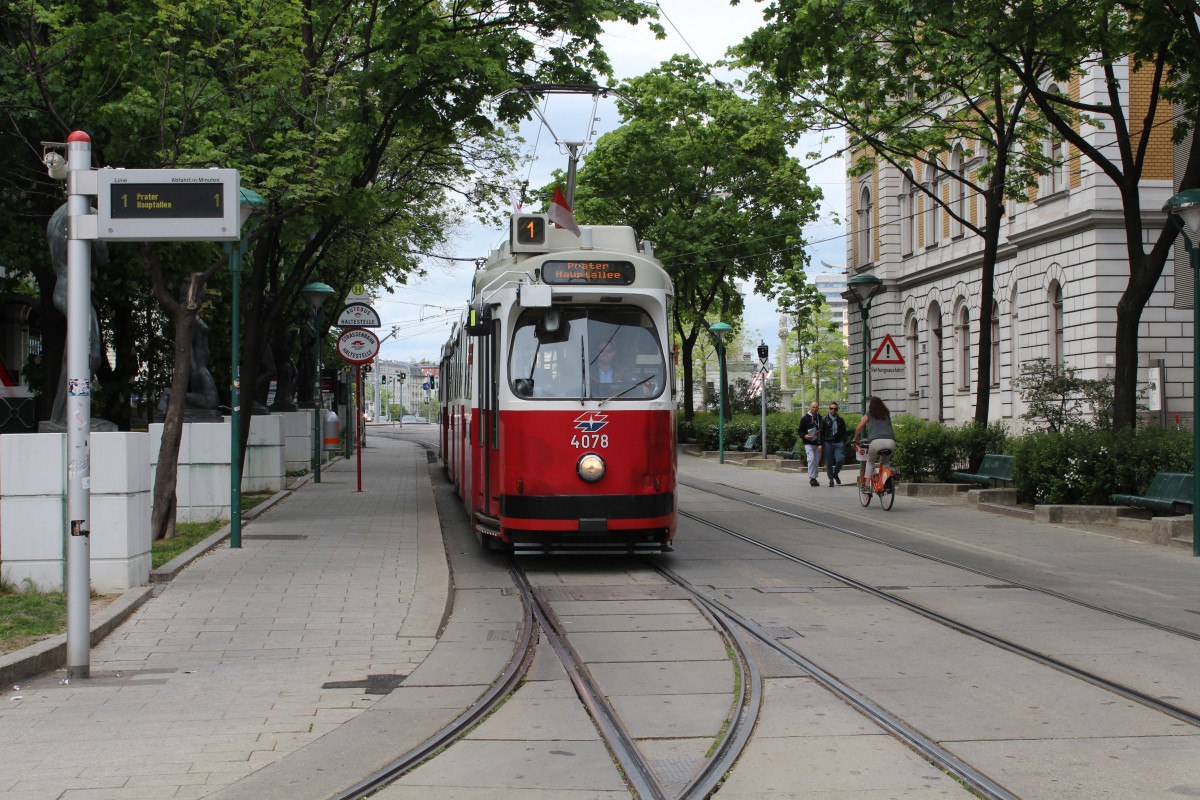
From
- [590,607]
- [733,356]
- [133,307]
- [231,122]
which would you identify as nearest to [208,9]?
[231,122]

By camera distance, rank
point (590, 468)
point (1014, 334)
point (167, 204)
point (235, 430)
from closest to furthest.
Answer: point (167, 204), point (590, 468), point (235, 430), point (1014, 334)

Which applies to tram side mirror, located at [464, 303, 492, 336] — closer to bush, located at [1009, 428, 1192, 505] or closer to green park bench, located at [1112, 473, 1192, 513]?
green park bench, located at [1112, 473, 1192, 513]

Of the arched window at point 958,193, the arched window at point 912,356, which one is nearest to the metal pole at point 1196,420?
the arched window at point 958,193

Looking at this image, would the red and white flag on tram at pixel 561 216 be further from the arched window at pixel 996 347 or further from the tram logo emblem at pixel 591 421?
the arched window at pixel 996 347

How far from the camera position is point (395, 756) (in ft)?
20.3

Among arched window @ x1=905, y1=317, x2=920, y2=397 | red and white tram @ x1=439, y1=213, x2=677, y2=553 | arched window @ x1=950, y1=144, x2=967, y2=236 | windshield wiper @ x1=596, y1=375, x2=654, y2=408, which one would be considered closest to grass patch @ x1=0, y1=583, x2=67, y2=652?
red and white tram @ x1=439, y1=213, x2=677, y2=553

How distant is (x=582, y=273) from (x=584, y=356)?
0.84m

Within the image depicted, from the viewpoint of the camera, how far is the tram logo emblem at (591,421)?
1279 cm

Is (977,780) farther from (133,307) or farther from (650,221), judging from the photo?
(650,221)

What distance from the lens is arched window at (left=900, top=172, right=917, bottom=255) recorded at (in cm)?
4625

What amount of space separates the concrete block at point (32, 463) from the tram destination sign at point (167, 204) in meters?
2.92

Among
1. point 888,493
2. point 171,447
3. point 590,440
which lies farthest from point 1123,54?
point 171,447

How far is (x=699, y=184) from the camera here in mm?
44156

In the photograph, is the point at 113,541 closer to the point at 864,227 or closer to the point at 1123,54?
the point at 1123,54
